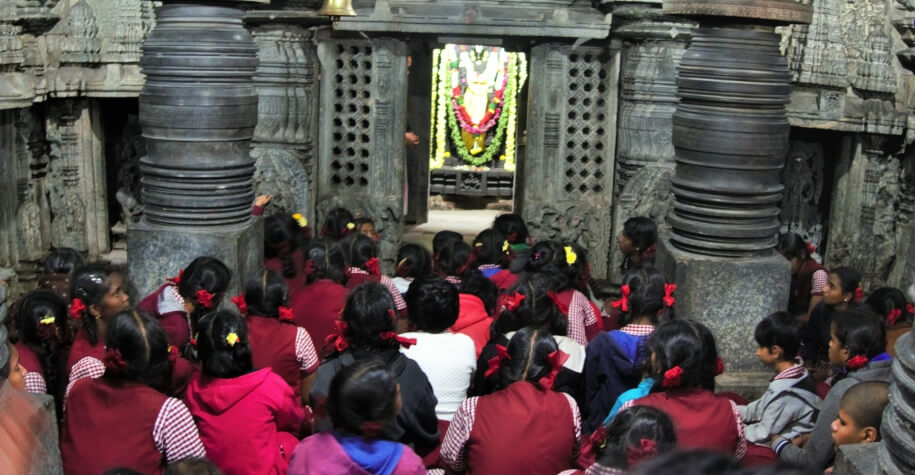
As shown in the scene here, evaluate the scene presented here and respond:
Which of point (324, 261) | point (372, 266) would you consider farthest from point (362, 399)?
point (372, 266)

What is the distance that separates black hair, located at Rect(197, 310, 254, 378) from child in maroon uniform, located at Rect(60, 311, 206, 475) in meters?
0.24

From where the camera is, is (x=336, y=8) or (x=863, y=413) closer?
(x=863, y=413)

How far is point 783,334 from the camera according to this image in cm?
488

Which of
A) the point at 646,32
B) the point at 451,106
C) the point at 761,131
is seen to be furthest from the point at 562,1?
the point at 451,106

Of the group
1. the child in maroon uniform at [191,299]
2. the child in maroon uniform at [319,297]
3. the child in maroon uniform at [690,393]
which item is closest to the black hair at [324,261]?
the child in maroon uniform at [319,297]

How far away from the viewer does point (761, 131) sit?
587cm

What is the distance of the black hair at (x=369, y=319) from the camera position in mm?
4578

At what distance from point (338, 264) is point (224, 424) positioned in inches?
92.4

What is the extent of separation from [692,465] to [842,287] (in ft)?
16.7

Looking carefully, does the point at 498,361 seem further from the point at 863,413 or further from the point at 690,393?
the point at 863,413

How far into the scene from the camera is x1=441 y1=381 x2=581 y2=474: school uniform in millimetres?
4102

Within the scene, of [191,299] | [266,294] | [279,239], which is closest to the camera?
[266,294]

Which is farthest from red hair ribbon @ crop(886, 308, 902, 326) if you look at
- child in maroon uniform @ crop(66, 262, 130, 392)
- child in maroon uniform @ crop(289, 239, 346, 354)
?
child in maroon uniform @ crop(66, 262, 130, 392)

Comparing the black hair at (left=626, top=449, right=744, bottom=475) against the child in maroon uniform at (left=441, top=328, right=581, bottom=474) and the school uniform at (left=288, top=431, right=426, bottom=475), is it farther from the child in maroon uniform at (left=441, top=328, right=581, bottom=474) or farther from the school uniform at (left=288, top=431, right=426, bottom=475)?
the child in maroon uniform at (left=441, top=328, right=581, bottom=474)
